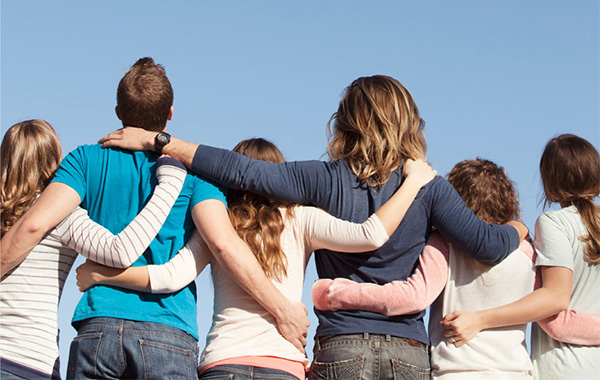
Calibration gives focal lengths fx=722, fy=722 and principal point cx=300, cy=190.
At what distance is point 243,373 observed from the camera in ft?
14.0

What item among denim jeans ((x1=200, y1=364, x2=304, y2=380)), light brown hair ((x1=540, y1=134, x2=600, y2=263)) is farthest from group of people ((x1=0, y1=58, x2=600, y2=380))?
light brown hair ((x1=540, y1=134, x2=600, y2=263))

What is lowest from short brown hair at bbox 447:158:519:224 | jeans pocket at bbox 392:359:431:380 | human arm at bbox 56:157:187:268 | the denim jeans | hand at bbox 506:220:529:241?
the denim jeans

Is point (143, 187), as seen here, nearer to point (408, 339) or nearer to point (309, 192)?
point (309, 192)

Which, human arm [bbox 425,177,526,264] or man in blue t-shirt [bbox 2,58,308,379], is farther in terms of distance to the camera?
human arm [bbox 425,177,526,264]

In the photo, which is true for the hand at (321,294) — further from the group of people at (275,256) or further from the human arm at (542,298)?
the human arm at (542,298)

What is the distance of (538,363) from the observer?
16.8ft

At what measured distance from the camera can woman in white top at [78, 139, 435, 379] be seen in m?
4.33

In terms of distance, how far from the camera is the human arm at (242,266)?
14.4 ft

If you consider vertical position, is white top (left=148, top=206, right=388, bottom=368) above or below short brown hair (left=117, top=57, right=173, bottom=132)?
below

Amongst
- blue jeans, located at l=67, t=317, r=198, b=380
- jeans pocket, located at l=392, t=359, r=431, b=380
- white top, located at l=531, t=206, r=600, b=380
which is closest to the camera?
blue jeans, located at l=67, t=317, r=198, b=380

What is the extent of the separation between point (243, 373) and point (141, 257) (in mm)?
940

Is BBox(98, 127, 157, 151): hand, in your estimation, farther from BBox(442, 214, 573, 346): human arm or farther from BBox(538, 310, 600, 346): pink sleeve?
BBox(538, 310, 600, 346): pink sleeve

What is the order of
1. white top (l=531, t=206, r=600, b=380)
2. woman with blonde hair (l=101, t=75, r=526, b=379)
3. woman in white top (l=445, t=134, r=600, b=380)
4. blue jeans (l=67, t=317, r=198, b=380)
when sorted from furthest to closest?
1. white top (l=531, t=206, r=600, b=380)
2. woman in white top (l=445, t=134, r=600, b=380)
3. woman with blonde hair (l=101, t=75, r=526, b=379)
4. blue jeans (l=67, t=317, r=198, b=380)

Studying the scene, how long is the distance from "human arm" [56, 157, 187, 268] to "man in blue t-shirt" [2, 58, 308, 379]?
9cm
